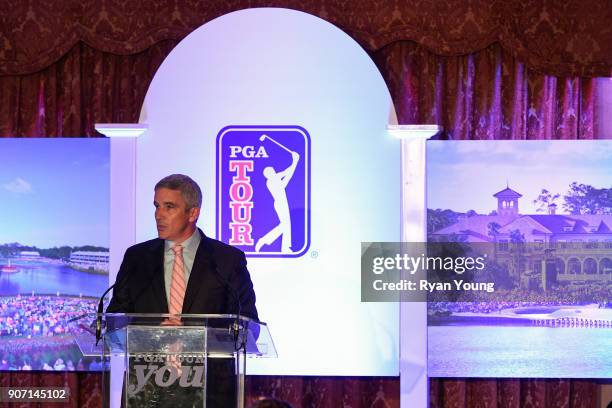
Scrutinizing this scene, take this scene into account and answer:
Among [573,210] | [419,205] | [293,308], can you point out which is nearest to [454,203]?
[419,205]

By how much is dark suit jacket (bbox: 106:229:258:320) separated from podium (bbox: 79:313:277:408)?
1.52 feet

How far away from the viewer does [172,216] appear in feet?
12.3

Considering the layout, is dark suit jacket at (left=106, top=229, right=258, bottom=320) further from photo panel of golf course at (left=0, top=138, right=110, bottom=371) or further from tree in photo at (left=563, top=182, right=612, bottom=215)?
tree in photo at (left=563, top=182, right=612, bottom=215)

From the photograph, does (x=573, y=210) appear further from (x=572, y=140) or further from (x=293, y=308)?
(x=293, y=308)

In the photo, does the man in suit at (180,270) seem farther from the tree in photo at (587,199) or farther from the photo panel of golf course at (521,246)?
the tree in photo at (587,199)

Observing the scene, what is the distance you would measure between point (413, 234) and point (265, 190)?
0.84 meters

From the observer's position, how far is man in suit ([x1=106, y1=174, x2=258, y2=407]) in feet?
12.0

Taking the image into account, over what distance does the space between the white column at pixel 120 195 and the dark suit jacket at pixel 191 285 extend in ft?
4.19

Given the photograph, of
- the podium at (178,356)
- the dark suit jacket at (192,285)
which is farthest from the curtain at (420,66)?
Result: the podium at (178,356)

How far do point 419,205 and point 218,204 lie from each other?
1.10 metres

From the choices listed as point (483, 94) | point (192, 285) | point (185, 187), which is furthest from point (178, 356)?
point (483, 94)

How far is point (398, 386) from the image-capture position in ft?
17.1

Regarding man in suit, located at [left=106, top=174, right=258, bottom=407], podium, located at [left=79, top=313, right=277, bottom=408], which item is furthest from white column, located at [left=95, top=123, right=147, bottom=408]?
podium, located at [left=79, top=313, right=277, bottom=408]

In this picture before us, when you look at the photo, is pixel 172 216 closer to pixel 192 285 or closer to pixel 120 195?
pixel 192 285
